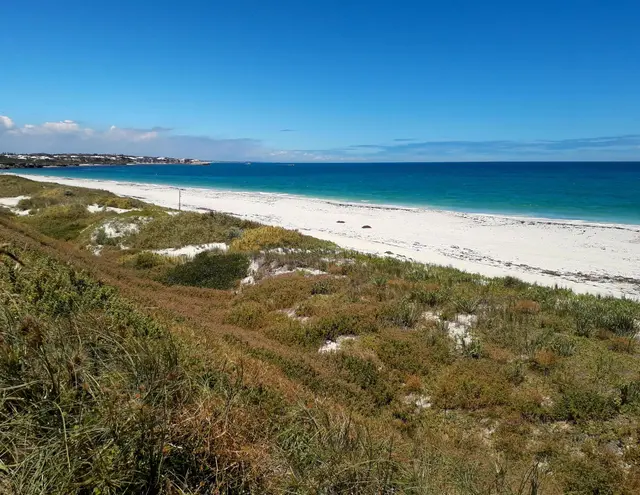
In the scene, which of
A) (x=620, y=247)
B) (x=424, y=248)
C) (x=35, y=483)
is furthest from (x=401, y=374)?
(x=620, y=247)

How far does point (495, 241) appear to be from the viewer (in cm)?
2750

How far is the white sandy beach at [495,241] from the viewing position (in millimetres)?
19188

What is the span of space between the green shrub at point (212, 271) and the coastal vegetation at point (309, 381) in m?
0.11

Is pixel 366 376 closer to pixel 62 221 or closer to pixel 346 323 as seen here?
pixel 346 323

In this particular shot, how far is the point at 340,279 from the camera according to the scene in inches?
536

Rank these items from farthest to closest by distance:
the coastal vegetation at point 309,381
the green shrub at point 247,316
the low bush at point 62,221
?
the low bush at point 62,221 < the green shrub at point 247,316 < the coastal vegetation at point 309,381

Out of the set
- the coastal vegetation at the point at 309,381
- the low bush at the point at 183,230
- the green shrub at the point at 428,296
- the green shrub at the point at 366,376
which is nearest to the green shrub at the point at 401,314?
the coastal vegetation at the point at 309,381

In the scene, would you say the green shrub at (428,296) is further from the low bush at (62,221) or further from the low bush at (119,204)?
the low bush at (119,204)

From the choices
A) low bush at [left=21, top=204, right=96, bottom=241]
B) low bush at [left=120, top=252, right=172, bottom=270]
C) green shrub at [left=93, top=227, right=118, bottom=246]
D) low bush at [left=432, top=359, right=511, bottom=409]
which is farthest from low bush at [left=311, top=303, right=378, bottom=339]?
low bush at [left=21, top=204, right=96, bottom=241]

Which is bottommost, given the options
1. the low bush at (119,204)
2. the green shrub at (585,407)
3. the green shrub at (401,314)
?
the green shrub at (585,407)

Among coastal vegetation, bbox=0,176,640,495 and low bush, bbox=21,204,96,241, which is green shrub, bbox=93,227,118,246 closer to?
low bush, bbox=21,204,96,241

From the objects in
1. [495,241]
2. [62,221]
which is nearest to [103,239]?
[62,221]

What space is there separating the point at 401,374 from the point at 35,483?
6767mm

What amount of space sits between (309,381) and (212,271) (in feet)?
31.2
